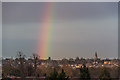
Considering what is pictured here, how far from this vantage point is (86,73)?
43.1ft

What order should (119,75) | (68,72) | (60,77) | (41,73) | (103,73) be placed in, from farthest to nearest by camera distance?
(41,73) < (68,72) < (119,75) < (103,73) < (60,77)

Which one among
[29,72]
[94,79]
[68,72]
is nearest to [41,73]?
[29,72]

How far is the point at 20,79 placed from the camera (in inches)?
604

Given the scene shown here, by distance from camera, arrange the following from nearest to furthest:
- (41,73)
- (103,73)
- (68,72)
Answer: (103,73) → (68,72) → (41,73)

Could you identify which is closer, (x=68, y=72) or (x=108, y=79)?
(x=108, y=79)

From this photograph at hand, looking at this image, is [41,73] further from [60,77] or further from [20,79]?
[60,77]

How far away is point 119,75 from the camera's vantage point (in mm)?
14500

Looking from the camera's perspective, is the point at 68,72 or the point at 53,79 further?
the point at 68,72

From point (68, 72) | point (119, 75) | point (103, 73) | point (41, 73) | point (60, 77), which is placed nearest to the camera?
point (60, 77)

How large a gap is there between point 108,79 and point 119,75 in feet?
6.98

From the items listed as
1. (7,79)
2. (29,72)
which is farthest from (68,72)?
(7,79)

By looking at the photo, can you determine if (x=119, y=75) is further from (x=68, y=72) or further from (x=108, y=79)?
(x=68, y=72)

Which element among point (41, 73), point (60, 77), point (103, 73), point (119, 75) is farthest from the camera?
point (41, 73)

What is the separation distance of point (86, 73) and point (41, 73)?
6546 mm
